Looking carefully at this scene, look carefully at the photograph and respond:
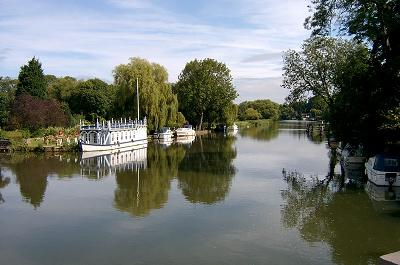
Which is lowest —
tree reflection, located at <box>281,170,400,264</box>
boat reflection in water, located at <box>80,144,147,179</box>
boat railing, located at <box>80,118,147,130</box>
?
tree reflection, located at <box>281,170,400,264</box>

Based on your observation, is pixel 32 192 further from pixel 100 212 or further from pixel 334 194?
pixel 334 194

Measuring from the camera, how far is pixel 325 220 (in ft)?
54.2

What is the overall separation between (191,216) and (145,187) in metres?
6.91

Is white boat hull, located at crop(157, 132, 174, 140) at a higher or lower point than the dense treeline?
lower

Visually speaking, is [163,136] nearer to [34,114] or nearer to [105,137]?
[105,137]

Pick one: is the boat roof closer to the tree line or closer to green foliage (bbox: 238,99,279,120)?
the tree line

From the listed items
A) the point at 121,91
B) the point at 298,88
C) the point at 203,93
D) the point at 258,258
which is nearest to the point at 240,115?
the point at 203,93

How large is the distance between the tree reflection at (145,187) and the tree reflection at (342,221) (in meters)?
5.68

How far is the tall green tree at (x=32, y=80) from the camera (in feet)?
202

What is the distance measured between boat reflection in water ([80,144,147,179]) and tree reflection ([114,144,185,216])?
92 centimetres

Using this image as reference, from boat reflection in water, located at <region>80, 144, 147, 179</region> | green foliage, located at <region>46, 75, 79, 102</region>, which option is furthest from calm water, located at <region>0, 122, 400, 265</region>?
green foliage, located at <region>46, 75, 79, 102</region>

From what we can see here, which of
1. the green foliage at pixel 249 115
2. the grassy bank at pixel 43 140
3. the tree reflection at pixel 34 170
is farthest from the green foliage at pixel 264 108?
the tree reflection at pixel 34 170

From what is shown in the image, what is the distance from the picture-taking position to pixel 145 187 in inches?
923

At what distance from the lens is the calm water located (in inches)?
501
